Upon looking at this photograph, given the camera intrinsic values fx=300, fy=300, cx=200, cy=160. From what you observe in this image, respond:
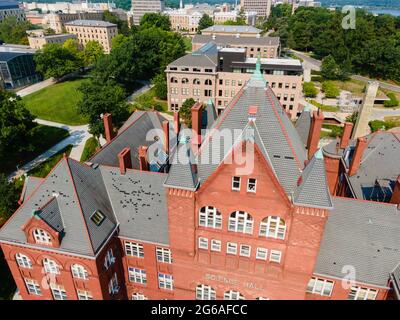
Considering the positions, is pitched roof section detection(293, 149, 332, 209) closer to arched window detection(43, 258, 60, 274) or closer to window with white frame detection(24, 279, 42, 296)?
arched window detection(43, 258, 60, 274)

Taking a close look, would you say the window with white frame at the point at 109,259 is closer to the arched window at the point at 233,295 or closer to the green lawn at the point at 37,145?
the arched window at the point at 233,295

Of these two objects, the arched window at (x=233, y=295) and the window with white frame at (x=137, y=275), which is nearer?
the arched window at (x=233, y=295)

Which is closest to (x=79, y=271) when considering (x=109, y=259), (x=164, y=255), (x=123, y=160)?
(x=109, y=259)

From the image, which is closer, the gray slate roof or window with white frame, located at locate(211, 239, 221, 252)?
the gray slate roof

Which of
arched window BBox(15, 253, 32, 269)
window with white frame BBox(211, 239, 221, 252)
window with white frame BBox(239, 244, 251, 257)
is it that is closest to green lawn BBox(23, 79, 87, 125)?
arched window BBox(15, 253, 32, 269)

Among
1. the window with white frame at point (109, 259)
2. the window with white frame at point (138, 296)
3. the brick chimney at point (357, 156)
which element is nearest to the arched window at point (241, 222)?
the window with white frame at point (109, 259)
